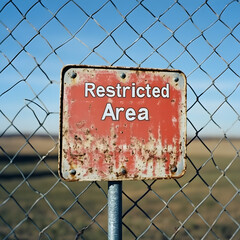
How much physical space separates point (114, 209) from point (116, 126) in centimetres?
24

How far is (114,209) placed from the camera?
85 cm

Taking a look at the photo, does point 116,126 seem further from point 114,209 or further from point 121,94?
point 114,209

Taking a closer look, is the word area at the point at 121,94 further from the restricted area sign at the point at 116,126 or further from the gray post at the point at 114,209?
the gray post at the point at 114,209

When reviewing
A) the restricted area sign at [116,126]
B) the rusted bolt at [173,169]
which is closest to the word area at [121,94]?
the restricted area sign at [116,126]

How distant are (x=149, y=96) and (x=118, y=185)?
0.90ft

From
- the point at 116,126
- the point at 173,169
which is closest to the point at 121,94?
the point at 116,126

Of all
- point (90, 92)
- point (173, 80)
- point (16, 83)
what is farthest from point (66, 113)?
point (173, 80)

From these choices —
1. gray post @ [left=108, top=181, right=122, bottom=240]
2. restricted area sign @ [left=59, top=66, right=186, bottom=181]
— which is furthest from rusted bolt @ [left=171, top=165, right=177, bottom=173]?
gray post @ [left=108, top=181, right=122, bottom=240]

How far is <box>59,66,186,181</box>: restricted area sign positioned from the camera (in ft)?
2.73

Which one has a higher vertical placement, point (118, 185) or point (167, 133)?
point (167, 133)

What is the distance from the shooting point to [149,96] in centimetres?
87

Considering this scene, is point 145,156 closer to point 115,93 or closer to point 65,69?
point 115,93

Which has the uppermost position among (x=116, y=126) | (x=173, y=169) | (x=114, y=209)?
(x=116, y=126)

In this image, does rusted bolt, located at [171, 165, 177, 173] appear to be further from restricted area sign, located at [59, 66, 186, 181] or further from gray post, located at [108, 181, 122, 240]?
gray post, located at [108, 181, 122, 240]
